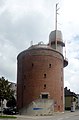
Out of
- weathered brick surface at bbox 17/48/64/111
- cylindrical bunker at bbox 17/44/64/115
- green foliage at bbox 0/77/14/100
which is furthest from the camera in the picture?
weathered brick surface at bbox 17/48/64/111

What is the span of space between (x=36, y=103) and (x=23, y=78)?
709 cm

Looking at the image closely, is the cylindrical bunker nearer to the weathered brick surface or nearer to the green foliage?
the weathered brick surface

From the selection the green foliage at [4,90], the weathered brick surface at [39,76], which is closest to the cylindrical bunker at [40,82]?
the weathered brick surface at [39,76]

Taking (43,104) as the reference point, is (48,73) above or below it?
above

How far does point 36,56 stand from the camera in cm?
6662

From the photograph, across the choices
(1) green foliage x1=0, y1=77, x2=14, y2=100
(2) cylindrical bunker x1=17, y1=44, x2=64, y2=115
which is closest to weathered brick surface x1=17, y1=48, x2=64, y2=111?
(2) cylindrical bunker x1=17, y1=44, x2=64, y2=115

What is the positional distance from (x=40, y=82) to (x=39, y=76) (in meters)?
1.38

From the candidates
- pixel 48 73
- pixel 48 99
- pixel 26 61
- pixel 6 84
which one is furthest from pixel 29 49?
pixel 6 84

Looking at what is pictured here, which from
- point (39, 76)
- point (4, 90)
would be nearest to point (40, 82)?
point (39, 76)

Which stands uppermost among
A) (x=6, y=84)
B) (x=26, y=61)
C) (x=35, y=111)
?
(x=26, y=61)

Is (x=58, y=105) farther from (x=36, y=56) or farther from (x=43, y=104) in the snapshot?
(x=36, y=56)

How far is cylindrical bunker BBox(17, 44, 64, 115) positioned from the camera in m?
65.2

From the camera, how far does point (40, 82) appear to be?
6550cm

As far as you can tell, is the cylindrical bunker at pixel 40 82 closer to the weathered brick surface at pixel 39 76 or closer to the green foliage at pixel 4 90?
the weathered brick surface at pixel 39 76
